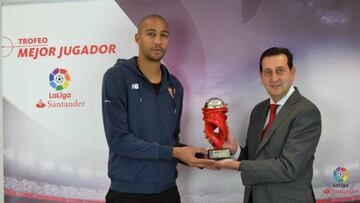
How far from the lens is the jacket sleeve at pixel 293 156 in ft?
5.78

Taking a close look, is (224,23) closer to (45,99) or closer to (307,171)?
(307,171)

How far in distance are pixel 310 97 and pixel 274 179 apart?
832mm

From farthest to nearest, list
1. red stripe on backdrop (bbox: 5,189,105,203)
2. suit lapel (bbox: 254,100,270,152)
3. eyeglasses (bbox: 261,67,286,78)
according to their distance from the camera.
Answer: red stripe on backdrop (bbox: 5,189,105,203) < suit lapel (bbox: 254,100,270,152) < eyeglasses (bbox: 261,67,286,78)

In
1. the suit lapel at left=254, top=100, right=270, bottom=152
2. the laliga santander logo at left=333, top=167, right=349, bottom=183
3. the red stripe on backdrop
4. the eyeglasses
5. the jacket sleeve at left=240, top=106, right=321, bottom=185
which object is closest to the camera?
the jacket sleeve at left=240, top=106, right=321, bottom=185

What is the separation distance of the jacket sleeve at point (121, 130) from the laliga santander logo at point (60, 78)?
72cm

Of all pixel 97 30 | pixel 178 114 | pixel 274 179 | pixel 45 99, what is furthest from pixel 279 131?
pixel 45 99

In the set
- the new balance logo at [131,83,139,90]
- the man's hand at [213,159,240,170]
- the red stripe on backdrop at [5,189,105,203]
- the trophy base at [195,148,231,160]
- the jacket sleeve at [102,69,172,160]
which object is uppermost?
the new balance logo at [131,83,139,90]

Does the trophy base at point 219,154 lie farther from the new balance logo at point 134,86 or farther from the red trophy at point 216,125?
the new balance logo at point 134,86

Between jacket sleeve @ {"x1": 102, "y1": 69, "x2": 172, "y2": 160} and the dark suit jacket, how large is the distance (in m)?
0.47

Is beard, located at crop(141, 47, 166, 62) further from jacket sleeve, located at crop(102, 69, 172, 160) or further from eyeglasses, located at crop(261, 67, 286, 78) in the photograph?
eyeglasses, located at crop(261, 67, 286, 78)

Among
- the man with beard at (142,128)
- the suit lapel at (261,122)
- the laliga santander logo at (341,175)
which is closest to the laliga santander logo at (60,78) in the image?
the man with beard at (142,128)

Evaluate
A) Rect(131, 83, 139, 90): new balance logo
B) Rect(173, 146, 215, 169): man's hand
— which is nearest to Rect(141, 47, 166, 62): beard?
Rect(131, 83, 139, 90): new balance logo

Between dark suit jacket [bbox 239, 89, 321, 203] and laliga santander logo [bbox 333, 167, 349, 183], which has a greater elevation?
dark suit jacket [bbox 239, 89, 321, 203]

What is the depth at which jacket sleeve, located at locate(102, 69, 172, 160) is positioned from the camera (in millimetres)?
1876
